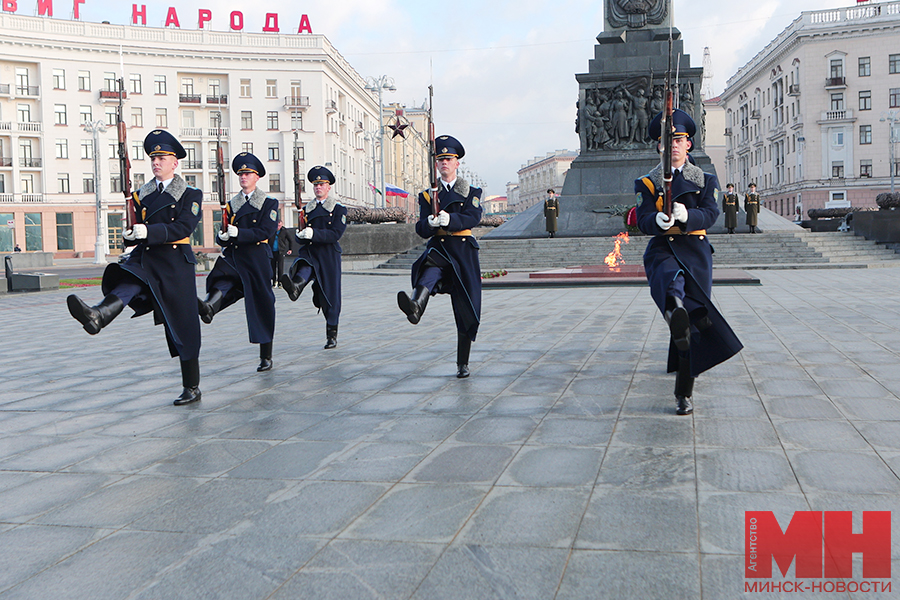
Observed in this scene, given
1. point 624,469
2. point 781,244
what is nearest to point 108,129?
point 781,244

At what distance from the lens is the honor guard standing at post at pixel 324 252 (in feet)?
27.7

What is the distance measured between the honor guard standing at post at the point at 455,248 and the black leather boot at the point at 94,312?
7.29 feet

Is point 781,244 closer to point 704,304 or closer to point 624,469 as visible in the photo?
point 704,304

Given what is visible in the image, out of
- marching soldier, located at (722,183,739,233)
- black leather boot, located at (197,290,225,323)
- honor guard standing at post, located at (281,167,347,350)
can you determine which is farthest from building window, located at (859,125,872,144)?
black leather boot, located at (197,290,225,323)

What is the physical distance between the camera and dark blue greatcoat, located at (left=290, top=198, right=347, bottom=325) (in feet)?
27.9

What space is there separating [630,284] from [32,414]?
1293cm

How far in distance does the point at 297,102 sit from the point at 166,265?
192ft

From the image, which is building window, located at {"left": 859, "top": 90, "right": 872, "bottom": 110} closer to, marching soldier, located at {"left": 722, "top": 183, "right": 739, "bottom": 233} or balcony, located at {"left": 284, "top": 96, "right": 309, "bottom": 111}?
balcony, located at {"left": 284, "top": 96, "right": 309, "bottom": 111}

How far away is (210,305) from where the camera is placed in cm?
655

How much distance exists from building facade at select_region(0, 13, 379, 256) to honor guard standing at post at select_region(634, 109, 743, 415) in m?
49.8

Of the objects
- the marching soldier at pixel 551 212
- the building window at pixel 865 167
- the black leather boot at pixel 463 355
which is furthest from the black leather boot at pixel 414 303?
the building window at pixel 865 167

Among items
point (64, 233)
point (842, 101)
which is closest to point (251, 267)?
point (64, 233)

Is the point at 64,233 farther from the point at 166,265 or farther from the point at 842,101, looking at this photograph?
the point at 842,101

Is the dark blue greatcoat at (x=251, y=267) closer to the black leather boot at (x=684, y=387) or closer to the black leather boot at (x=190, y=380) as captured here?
the black leather boot at (x=190, y=380)
